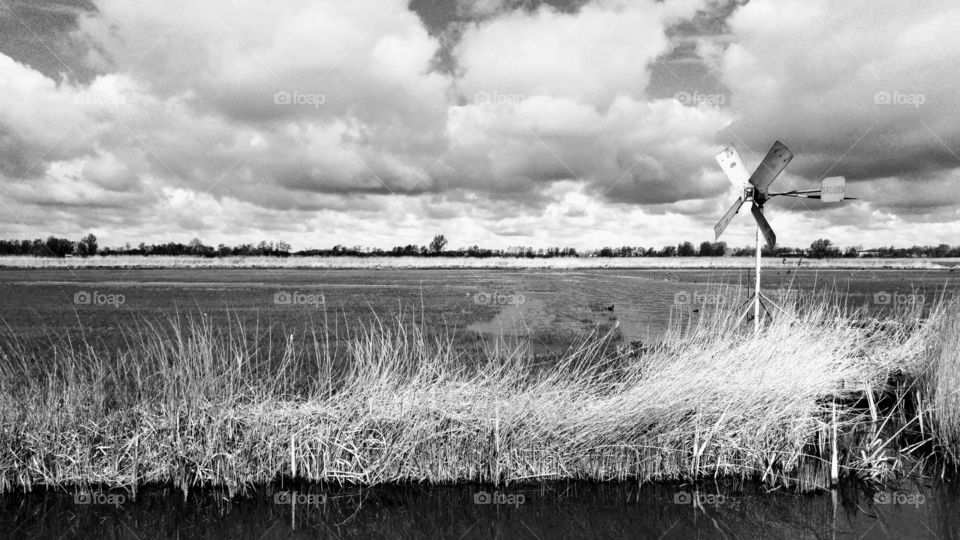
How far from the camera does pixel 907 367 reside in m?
16.0

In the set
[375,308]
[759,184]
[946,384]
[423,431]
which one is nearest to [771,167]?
[759,184]

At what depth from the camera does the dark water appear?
9.43 metres

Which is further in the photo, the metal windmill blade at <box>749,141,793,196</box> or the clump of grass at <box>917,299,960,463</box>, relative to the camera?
the metal windmill blade at <box>749,141,793,196</box>

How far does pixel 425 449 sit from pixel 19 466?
7266 mm

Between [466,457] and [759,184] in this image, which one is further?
[759,184]

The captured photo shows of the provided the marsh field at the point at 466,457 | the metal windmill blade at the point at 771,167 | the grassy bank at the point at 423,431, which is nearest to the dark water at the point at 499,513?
the marsh field at the point at 466,457

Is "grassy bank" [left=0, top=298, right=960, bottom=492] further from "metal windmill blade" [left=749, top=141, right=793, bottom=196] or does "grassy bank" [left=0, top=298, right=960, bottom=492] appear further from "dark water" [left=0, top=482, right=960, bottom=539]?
"metal windmill blade" [left=749, top=141, right=793, bottom=196]

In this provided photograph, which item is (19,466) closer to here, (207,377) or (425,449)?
(207,377)

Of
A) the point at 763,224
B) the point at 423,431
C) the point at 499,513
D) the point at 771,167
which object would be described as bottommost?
the point at 499,513

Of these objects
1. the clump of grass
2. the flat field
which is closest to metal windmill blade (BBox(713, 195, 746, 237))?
the flat field

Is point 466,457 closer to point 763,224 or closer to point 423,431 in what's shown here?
point 423,431

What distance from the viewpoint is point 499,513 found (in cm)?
1009

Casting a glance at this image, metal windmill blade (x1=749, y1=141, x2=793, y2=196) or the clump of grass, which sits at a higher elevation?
metal windmill blade (x1=749, y1=141, x2=793, y2=196)

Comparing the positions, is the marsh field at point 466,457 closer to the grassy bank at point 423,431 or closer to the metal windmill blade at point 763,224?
the grassy bank at point 423,431
